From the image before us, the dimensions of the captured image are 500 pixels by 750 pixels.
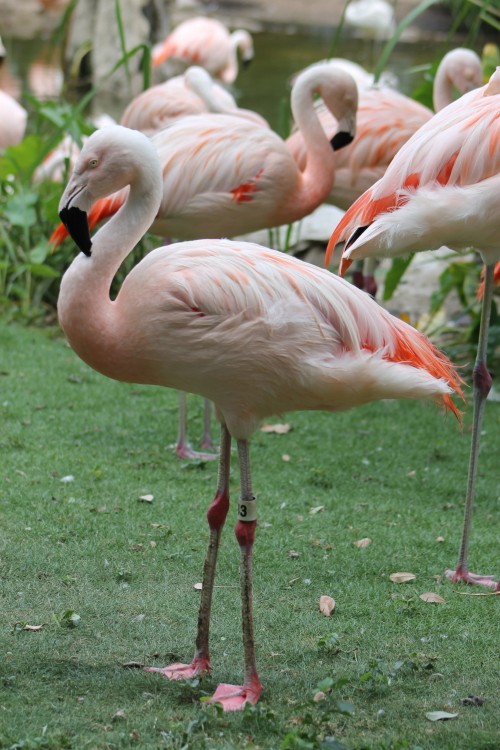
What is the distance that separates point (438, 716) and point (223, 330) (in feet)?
4.02

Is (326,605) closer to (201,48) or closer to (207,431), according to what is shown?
(207,431)

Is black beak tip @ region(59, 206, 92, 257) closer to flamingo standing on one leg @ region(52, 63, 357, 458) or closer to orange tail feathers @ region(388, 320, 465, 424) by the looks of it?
orange tail feathers @ region(388, 320, 465, 424)

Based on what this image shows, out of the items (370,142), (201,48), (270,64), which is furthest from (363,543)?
(270,64)

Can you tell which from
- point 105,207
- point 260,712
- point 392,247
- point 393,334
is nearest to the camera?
point 260,712

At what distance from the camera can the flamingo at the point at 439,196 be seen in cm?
385

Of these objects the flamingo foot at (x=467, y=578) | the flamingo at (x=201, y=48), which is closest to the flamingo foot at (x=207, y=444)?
the flamingo foot at (x=467, y=578)

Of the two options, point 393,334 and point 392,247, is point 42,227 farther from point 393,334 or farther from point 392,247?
point 393,334

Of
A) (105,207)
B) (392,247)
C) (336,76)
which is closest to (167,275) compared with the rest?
(392,247)

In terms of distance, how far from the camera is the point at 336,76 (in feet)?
19.1

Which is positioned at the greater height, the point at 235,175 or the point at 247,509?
the point at 235,175

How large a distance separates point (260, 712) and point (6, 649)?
33.3 inches

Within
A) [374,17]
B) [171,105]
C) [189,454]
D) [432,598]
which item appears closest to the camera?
[432,598]

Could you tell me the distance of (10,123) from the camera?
9453 millimetres

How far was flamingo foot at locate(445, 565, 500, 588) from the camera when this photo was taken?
4.08 m
